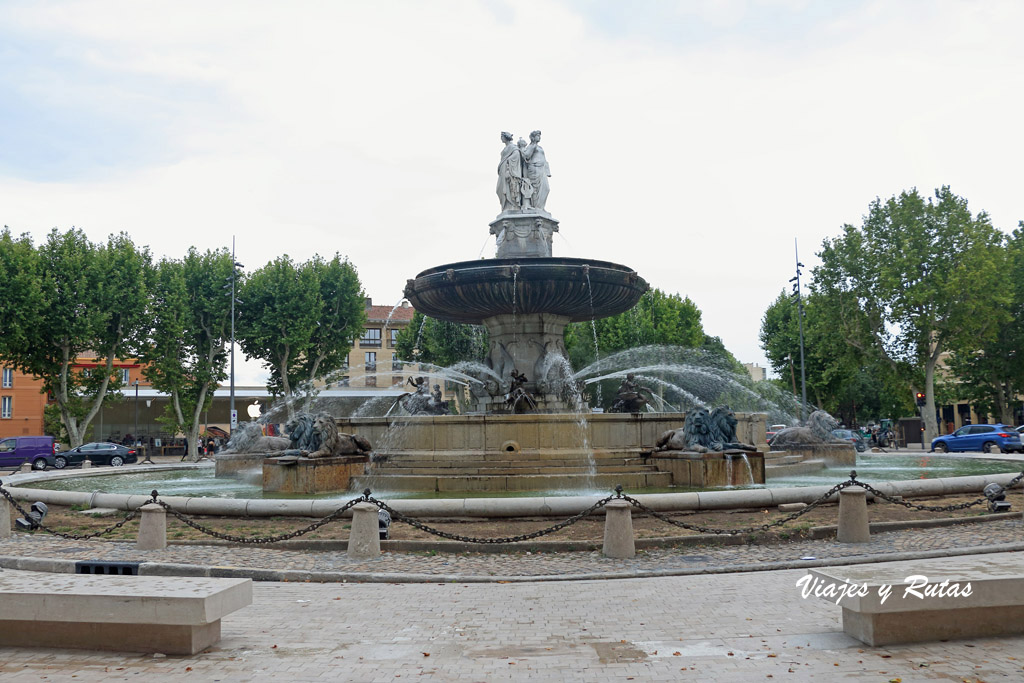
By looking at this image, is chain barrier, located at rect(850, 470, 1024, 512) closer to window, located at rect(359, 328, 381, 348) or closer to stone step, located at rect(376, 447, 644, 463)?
stone step, located at rect(376, 447, 644, 463)

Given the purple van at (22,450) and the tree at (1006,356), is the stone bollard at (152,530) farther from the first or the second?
the tree at (1006,356)

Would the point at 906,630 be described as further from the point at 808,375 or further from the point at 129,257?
the point at 808,375

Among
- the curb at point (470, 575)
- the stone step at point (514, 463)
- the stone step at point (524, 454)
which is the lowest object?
the curb at point (470, 575)

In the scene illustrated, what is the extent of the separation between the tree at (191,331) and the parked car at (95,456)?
472 centimetres

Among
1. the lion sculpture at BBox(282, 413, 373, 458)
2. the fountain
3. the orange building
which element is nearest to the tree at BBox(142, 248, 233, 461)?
the orange building

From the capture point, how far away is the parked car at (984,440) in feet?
99.2

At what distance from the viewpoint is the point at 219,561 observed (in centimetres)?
918

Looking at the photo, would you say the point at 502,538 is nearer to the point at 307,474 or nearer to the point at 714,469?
the point at 714,469

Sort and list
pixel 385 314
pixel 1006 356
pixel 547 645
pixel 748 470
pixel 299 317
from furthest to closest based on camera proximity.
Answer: pixel 385 314 < pixel 1006 356 < pixel 299 317 < pixel 748 470 < pixel 547 645

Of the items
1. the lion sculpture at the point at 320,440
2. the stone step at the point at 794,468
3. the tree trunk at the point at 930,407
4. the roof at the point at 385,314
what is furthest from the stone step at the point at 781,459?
the roof at the point at 385,314

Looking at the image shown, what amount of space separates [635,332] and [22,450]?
3253 centimetres

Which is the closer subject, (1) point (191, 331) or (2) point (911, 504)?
(2) point (911, 504)

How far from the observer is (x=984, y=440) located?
30.5 m

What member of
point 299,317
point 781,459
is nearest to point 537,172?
point 781,459
